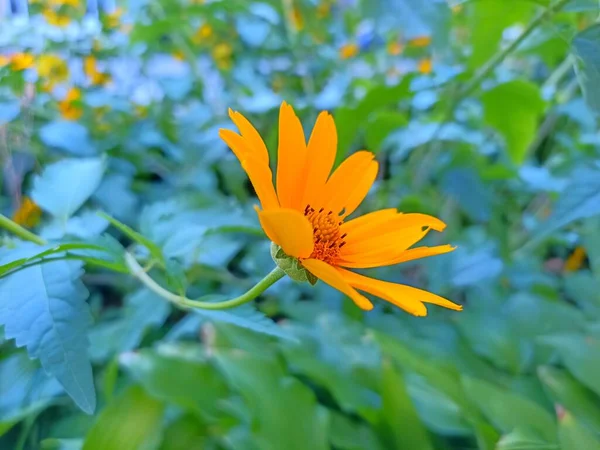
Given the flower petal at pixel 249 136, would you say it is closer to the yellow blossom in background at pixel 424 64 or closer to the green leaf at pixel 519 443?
the green leaf at pixel 519 443

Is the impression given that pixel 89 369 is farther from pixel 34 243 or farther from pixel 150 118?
pixel 150 118

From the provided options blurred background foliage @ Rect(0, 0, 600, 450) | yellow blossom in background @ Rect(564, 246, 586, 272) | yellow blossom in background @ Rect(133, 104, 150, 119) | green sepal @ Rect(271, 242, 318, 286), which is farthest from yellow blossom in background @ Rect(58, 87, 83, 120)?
yellow blossom in background @ Rect(564, 246, 586, 272)

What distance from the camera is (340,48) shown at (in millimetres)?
1329

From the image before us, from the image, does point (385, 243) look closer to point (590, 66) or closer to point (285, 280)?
point (590, 66)

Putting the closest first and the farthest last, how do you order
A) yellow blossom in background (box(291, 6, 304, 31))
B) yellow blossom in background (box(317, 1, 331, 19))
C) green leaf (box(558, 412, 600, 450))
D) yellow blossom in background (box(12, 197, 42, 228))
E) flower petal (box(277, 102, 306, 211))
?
flower petal (box(277, 102, 306, 211)) → green leaf (box(558, 412, 600, 450)) → yellow blossom in background (box(12, 197, 42, 228)) → yellow blossom in background (box(291, 6, 304, 31)) → yellow blossom in background (box(317, 1, 331, 19))

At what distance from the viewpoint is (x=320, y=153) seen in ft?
1.44

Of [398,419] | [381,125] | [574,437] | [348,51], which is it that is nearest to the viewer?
[574,437]

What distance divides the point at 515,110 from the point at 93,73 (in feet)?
3.13

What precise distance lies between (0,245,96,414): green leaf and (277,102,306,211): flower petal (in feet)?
0.60

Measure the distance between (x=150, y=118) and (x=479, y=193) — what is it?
74 cm

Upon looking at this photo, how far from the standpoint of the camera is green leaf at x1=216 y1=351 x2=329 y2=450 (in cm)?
60

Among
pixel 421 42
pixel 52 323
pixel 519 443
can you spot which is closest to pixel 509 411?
pixel 519 443

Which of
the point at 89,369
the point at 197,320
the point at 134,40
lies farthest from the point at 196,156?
the point at 89,369

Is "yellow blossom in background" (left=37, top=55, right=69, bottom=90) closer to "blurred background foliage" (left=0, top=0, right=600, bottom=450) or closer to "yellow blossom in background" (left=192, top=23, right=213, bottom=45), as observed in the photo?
"blurred background foliage" (left=0, top=0, right=600, bottom=450)
